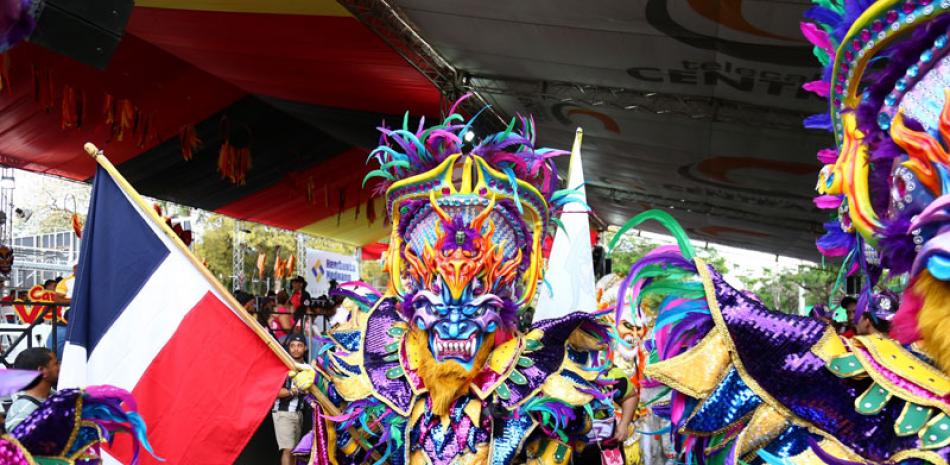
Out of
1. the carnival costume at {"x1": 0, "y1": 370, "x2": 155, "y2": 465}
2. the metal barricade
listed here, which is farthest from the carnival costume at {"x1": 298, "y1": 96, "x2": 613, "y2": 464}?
the metal barricade

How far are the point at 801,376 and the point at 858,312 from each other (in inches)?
12.4

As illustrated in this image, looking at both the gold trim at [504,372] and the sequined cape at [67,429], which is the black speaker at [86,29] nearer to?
the sequined cape at [67,429]

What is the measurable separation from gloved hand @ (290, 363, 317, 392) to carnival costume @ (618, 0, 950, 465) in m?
1.89

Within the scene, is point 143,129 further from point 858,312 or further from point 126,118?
point 858,312

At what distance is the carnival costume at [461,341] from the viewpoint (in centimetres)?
400

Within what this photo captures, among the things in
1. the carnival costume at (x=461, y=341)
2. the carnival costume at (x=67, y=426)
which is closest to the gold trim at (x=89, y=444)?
the carnival costume at (x=67, y=426)

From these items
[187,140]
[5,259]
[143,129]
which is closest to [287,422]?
[5,259]

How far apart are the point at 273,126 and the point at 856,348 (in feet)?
38.1

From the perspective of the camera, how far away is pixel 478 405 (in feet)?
13.3

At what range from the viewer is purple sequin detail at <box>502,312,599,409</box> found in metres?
4.11

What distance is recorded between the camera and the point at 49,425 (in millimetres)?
2773

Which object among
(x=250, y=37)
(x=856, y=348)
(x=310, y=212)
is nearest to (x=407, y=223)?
(x=856, y=348)

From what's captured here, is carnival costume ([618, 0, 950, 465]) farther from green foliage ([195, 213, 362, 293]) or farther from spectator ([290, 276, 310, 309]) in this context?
green foliage ([195, 213, 362, 293])

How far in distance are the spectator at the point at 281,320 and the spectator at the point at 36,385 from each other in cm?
332
